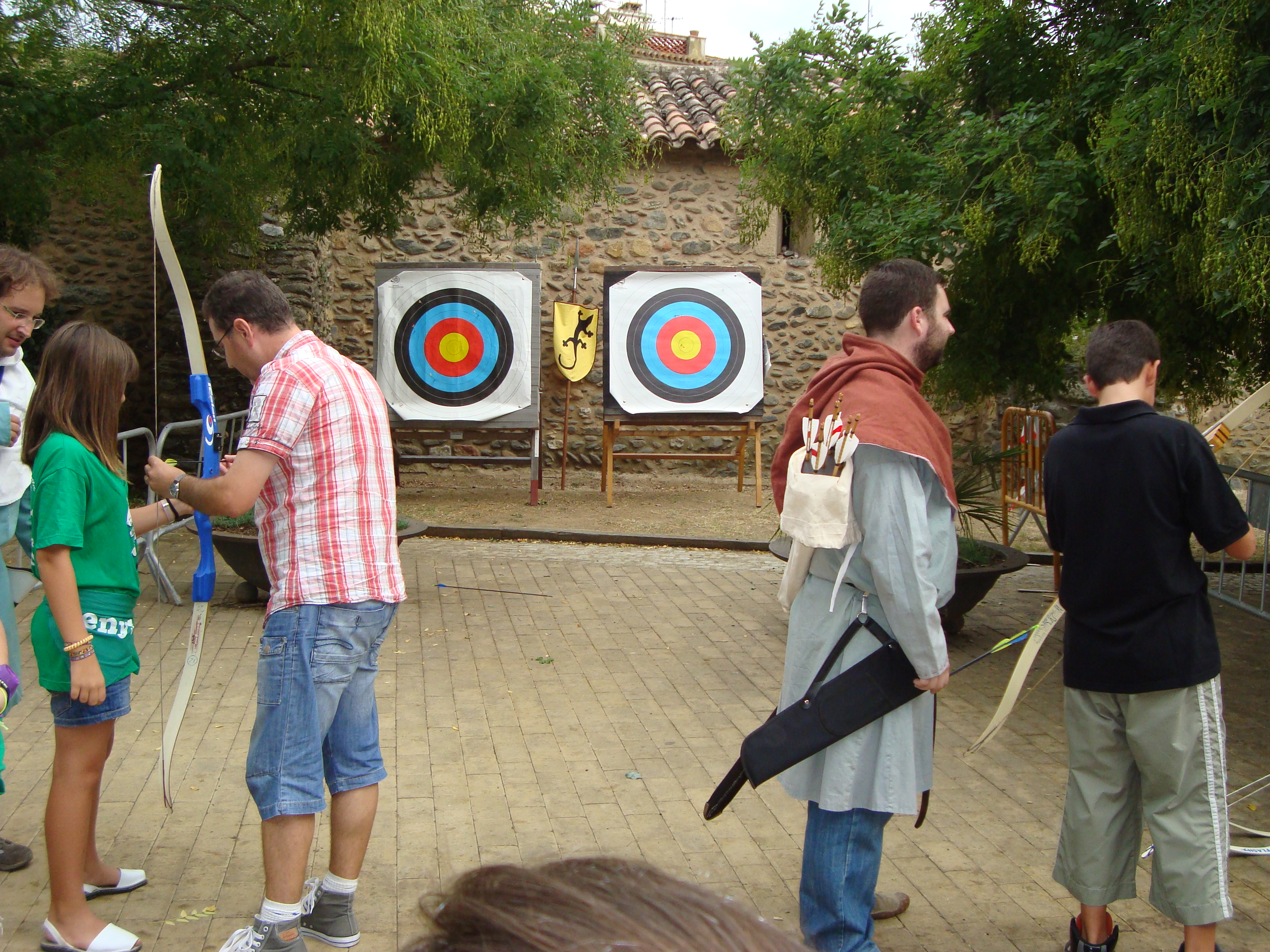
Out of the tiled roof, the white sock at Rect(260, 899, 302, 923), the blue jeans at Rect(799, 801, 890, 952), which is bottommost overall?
the white sock at Rect(260, 899, 302, 923)

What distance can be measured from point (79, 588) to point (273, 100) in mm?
5187

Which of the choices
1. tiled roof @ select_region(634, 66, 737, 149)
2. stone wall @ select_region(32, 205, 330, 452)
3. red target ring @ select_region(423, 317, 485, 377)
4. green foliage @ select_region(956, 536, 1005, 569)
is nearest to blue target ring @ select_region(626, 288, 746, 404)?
red target ring @ select_region(423, 317, 485, 377)

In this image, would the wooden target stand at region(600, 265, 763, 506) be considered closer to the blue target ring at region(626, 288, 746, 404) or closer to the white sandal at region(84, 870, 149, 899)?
the blue target ring at region(626, 288, 746, 404)

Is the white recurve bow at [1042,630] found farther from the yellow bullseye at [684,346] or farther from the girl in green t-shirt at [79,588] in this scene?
the yellow bullseye at [684,346]

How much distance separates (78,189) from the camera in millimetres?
8531

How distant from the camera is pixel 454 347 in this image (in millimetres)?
10508

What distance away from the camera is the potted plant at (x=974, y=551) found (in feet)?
17.7

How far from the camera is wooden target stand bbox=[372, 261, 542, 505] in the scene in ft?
33.3

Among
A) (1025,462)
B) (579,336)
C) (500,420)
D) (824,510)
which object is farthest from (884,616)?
(579,336)

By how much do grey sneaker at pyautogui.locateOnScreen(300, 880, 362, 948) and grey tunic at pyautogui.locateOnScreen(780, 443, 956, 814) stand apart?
3.69ft

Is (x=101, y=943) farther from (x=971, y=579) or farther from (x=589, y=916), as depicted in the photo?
(x=971, y=579)

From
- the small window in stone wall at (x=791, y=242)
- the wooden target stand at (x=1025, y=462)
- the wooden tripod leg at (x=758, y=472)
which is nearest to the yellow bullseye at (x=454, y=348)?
the wooden tripod leg at (x=758, y=472)

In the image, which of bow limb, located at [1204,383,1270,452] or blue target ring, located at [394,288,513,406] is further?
blue target ring, located at [394,288,513,406]

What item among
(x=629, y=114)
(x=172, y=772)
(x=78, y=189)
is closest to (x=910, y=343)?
(x=172, y=772)
